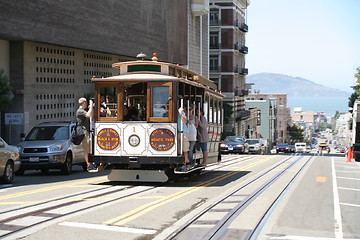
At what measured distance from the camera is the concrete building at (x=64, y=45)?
34.3m

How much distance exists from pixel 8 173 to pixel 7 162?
337mm

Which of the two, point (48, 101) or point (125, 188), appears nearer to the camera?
point (125, 188)

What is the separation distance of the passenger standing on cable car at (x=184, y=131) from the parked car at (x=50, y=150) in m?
5.86

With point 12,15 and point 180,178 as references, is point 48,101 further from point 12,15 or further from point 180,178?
point 180,178

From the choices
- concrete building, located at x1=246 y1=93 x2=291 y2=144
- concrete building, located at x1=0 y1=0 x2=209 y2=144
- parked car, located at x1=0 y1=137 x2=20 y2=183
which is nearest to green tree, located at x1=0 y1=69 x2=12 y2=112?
concrete building, located at x1=0 y1=0 x2=209 y2=144

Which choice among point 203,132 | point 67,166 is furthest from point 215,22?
point 203,132

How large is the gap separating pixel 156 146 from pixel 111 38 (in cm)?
2837

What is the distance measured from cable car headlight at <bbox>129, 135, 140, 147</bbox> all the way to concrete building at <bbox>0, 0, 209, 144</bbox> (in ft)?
47.9

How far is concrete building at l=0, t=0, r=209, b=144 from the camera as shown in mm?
34344

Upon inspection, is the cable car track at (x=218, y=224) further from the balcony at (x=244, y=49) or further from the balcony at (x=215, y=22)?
the balcony at (x=244, y=49)

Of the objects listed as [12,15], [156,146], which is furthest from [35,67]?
[156,146]

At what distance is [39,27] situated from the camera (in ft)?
115

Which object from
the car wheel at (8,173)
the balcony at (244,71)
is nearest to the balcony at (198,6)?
the balcony at (244,71)

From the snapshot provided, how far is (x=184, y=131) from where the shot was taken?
673 inches
